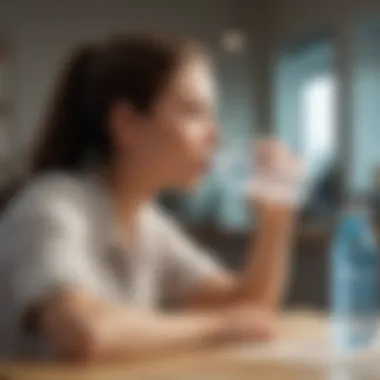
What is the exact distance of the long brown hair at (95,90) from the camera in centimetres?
90

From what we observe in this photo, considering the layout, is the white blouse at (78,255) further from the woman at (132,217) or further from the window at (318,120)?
the window at (318,120)

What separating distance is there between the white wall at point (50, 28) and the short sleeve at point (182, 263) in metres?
0.14

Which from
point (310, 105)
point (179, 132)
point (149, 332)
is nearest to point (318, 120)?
point (310, 105)

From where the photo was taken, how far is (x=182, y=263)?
93 cm

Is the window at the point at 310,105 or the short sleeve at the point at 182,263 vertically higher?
the window at the point at 310,105

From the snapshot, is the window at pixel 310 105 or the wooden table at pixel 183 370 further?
the window at pixel 310 105

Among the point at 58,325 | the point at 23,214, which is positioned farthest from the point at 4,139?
the point at 58,325

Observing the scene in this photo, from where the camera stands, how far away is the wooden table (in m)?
0.81

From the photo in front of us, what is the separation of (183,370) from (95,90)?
285 mm

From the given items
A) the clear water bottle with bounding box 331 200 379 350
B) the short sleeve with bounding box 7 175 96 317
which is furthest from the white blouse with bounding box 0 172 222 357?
the clear water bottle with bounding box 331 200 379 350

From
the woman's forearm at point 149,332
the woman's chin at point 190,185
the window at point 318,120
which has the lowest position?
the woman's forearm at point 149,332

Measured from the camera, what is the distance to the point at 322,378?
0.84 m

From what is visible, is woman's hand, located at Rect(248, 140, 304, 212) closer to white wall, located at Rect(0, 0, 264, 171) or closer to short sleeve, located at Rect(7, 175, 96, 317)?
white wall, located at Rect(0, 0, 264, 171)

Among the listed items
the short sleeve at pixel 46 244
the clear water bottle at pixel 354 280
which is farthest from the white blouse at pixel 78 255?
the clear water bottle at pixel 354 280
